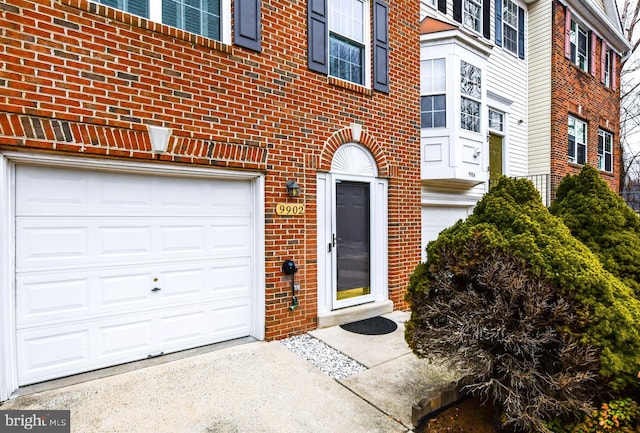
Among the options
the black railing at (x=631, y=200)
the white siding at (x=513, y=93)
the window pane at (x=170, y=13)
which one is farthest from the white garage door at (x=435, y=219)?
the black railing at (x=631, y=200)

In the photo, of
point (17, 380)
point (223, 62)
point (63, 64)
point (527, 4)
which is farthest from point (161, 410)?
point (527, 4)

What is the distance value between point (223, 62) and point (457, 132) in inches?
182

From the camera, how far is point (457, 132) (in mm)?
6695

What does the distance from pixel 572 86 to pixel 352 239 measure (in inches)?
388

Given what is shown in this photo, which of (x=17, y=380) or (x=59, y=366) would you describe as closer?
(x=17, y=380)

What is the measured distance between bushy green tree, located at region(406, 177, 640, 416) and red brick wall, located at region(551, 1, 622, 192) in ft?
28.1

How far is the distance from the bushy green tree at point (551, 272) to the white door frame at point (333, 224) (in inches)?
81.1

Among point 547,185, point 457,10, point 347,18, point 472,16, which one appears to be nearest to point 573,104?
point 547,185

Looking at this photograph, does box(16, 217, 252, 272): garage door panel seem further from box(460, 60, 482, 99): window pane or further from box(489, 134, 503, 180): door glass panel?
box(489, 134, 503, 180): door glass panel

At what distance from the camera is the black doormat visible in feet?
15.5

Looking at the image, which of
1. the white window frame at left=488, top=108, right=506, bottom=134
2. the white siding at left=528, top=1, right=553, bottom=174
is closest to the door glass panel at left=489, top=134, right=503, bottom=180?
the white window frame at left=488, top=108, right=506, bottom=134

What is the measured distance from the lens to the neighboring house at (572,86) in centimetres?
988

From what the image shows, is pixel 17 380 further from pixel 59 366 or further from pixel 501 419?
pixel 501 419
